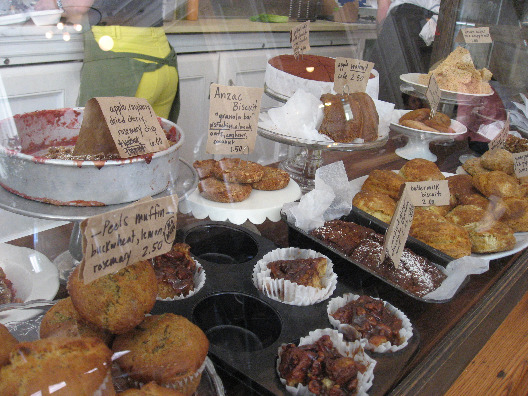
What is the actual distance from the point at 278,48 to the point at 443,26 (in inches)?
37.3

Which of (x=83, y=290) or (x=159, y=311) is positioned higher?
(x=83, y=290)

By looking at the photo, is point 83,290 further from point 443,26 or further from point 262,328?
point 443,26

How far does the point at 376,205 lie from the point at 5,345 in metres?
1.11

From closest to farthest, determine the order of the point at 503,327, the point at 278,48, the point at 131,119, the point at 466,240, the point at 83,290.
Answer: the point at 83,290 → the point at 131,119 → the point at 466,240 → the point at 503,327 → the point at 278,48

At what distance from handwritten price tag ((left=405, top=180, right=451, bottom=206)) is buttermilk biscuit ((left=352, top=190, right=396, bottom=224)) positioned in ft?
0.33

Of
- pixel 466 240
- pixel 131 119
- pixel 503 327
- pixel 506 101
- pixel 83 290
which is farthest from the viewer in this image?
pixel 506 101

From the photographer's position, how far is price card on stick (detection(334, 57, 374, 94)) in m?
1.71

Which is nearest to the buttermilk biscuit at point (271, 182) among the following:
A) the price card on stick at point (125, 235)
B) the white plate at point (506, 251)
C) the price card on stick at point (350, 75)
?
the white plate at point (506, 251)

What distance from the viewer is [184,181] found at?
3.36 ft

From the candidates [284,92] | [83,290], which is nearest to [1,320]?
[83,290]

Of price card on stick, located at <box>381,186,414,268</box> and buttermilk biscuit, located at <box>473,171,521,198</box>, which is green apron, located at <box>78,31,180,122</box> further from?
buttermilk biscuit, located at <box>473,171,521,198</box>

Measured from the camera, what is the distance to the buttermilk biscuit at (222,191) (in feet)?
4.06

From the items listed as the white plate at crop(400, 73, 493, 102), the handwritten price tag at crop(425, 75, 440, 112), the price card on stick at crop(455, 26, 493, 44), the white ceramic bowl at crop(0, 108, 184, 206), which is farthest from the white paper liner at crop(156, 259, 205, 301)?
the price card on stick at crop(455, 26, 493, 44)

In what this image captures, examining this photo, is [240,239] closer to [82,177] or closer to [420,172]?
[82,177]
